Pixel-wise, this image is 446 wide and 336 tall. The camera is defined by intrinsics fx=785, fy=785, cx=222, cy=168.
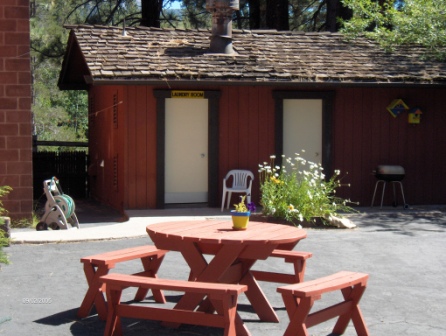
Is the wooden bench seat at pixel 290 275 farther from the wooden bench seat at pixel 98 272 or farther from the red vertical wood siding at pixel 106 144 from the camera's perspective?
the red vertical wood siding at pixel 106 144

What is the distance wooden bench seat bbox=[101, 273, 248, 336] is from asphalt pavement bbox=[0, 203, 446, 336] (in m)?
0.42

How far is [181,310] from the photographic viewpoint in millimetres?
6113

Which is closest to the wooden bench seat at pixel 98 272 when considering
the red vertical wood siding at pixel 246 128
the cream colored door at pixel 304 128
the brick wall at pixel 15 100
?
the brick wall at pixel 15 100

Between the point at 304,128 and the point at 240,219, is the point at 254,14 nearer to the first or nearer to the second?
the point at 304,128

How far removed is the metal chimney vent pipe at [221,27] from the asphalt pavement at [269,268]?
3282 millimetres

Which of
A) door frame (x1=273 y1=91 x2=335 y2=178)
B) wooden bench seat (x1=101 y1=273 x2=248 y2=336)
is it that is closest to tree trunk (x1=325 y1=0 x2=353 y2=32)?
door frame (x1=273 y1=91 x2=335 y2=178)

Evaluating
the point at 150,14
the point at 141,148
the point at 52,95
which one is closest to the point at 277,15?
the point at 150,14

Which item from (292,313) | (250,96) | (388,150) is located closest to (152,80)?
(250,96)

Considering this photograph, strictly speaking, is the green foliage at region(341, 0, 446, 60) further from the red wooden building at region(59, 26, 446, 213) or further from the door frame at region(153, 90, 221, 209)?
the door frame at region(153, 90, 221, 209)

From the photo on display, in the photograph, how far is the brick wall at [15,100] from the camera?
1315 cm

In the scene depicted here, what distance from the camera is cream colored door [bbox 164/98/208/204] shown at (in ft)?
49.5

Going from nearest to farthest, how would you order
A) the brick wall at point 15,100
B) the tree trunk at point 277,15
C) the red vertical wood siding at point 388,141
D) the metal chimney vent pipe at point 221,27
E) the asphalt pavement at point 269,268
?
the asphalt pavement at point 269,268, the brick wall at point 15,100, the metal chimney vent pipe at point 221,27, the red vertical wood siding at point 388,141, the tree trunk at point 277,15

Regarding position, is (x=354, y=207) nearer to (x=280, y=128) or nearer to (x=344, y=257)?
(x=280, y=128)

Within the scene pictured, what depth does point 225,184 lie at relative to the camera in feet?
49.6
